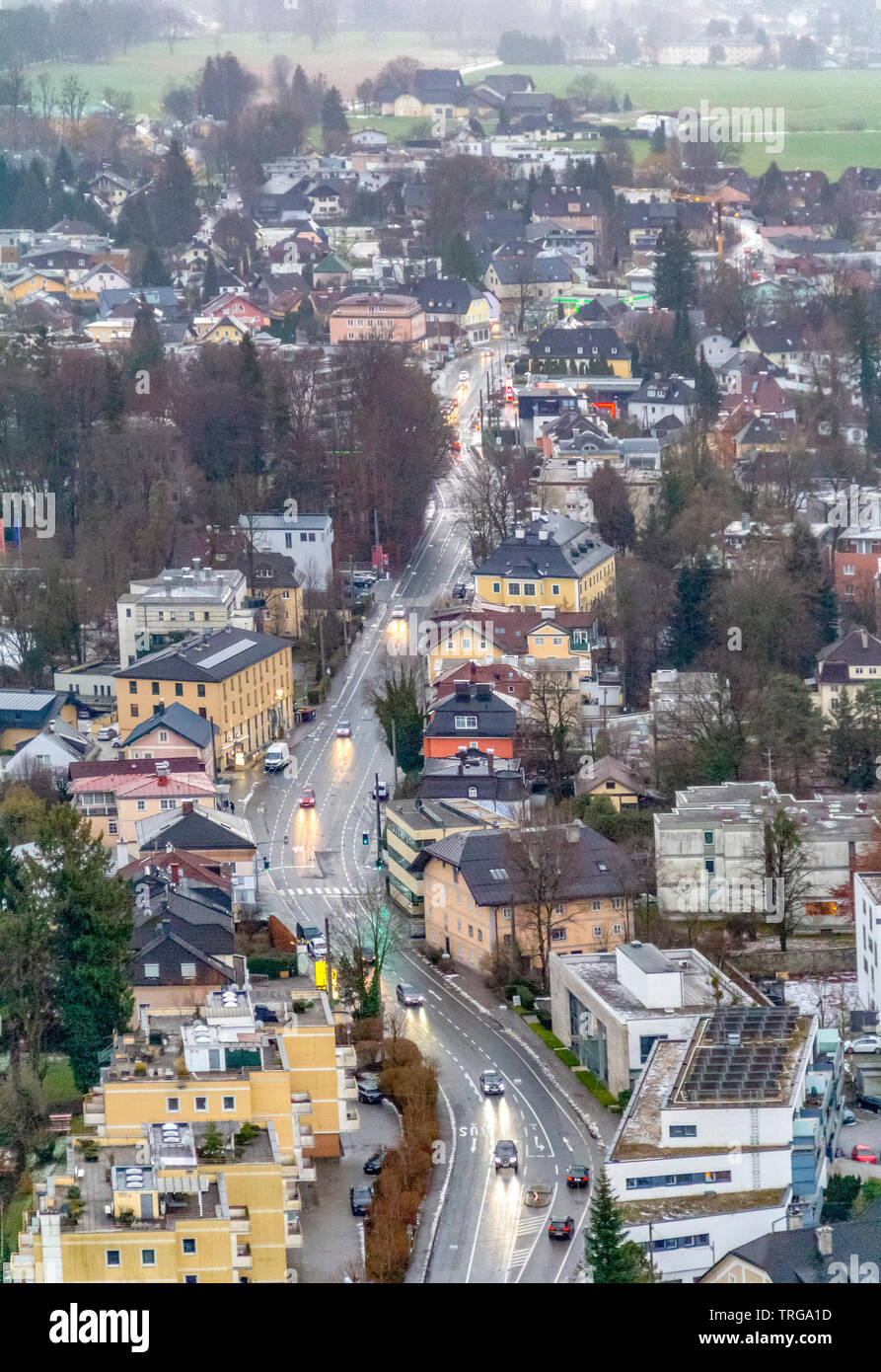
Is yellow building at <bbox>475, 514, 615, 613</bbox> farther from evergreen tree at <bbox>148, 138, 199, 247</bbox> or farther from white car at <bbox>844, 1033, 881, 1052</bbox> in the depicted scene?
evergreen tree at <bbox>148, 138, 199, 247</bbox>

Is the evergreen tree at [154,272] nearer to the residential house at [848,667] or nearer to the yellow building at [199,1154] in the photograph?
the residential house at [848,667]

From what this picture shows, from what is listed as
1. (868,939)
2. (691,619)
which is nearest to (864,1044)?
(868,939)

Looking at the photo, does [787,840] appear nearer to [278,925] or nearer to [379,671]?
[278,925]

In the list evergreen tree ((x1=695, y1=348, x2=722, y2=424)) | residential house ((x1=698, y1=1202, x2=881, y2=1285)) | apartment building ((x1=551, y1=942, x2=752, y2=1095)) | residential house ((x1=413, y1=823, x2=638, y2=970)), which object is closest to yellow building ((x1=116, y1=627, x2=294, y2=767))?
residential house ((x1=413, y1=823, x2=638, y2=970))

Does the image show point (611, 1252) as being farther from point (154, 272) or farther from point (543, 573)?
point (154, 272)
